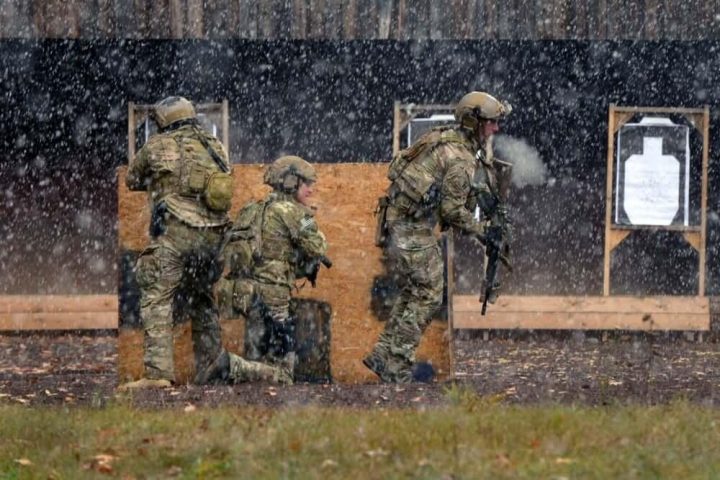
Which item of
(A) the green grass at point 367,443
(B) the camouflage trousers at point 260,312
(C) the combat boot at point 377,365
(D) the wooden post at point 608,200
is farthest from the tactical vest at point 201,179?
(D) the wooden post at point 608,200

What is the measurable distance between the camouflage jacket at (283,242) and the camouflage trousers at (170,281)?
46cm

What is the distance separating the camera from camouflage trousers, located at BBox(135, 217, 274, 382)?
445 inches

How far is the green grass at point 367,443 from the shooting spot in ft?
23.5

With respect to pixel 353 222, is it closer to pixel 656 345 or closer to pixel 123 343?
pixel 123 343

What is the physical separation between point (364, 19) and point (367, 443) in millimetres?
8381

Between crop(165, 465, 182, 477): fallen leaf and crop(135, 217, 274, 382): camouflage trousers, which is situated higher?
crop(135, 217, 274, 382): camouflage trousers

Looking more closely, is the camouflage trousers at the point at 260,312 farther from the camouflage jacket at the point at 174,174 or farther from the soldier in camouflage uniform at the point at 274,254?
the camouflage jacket at the point at 174,174

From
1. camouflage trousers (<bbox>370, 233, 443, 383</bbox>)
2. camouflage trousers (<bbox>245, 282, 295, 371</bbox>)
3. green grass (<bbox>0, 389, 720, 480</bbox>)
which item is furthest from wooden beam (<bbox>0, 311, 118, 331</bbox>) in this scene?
green grass (<bbox>0, 389, 720, 480</bbox>)

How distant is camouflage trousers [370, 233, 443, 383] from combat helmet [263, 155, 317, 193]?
34.1 inches

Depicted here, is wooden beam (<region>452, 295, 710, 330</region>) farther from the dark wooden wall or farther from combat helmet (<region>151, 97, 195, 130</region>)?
combat helmet (<region>151, 97, 195, 130</region>)

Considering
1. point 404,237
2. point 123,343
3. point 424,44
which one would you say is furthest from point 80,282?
point 404,237

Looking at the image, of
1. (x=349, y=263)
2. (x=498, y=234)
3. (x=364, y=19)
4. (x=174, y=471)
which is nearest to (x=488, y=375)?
(x=498, y=234)

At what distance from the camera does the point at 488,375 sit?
42.3 feet

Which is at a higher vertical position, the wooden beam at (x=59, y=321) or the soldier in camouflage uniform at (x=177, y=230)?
the soldier in camouflage uniform at (x=177, y=230)
